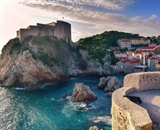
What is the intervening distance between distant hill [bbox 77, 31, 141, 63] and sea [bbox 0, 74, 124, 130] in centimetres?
2421

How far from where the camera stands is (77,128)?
14.9 metres

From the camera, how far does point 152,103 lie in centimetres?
785

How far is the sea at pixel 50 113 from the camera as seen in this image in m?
15.5

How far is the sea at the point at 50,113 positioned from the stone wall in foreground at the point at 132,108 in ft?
20.8

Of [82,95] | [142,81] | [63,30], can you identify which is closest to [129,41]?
[63,30]

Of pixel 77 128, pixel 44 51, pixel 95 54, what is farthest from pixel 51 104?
pixel 95 54

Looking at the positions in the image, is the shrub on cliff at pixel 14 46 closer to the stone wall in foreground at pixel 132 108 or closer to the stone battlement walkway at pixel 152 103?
the stone wall in foreground at pixel 132 108

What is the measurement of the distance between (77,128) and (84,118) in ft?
6.41

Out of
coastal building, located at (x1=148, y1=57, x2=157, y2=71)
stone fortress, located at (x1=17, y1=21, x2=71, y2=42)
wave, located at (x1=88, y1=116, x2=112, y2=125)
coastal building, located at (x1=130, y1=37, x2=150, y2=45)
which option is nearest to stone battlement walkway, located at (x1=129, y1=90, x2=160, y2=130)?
wave, located at (x1=88, y1=116, x2=112, y2=125)

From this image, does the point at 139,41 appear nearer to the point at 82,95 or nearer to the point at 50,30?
the point at 50,30

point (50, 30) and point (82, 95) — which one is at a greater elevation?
point (50, 30)

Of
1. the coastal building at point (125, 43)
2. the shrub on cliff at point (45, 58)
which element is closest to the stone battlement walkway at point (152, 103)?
the shrub on cliff at point (45, 58)

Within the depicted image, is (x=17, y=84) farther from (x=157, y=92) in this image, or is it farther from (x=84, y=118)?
(x=157, y=92)

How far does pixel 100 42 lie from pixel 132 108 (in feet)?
187
